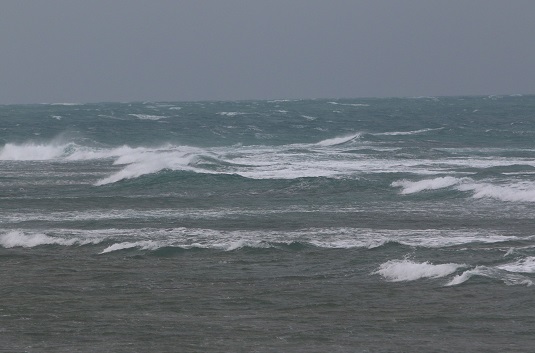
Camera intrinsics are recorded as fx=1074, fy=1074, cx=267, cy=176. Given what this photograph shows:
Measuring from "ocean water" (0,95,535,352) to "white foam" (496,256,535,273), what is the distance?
1.8 inches

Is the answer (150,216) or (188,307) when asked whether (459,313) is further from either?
(150,216)

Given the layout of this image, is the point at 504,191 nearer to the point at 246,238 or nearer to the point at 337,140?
the point at 246,238

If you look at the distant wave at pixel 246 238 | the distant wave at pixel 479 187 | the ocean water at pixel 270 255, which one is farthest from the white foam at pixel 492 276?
the distant wave at pixel 479 187

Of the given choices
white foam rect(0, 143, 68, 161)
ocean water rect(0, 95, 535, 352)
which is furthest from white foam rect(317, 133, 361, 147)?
white foam rect(0, 143, 68, 161)

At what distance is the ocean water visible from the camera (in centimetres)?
1945

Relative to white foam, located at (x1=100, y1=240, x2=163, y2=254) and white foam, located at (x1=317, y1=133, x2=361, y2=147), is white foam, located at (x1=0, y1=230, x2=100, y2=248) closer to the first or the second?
white foam, located at (x1=100, y1=240, x2=163, y2=254)

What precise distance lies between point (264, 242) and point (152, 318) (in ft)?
26.8

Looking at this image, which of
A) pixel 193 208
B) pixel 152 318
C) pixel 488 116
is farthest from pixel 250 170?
pixel 488 116

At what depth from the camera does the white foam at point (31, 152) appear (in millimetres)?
67006

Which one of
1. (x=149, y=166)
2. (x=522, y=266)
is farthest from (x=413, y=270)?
(x=149, y=166)

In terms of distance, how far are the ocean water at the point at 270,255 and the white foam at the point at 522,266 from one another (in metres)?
0.05

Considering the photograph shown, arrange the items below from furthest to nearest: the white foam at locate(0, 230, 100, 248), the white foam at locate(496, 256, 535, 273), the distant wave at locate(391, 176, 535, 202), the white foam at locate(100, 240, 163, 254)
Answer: the distant wave at locate(391, 176, 535, 202)
the white foam at locate(0, 230, 100, 248)
the white foam at locate(100, 240, 163, 254)
the white foam at locate(496, 256, 535, 273)

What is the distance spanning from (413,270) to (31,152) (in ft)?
160

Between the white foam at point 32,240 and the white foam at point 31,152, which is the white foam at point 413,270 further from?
the white foam at point 31,152
